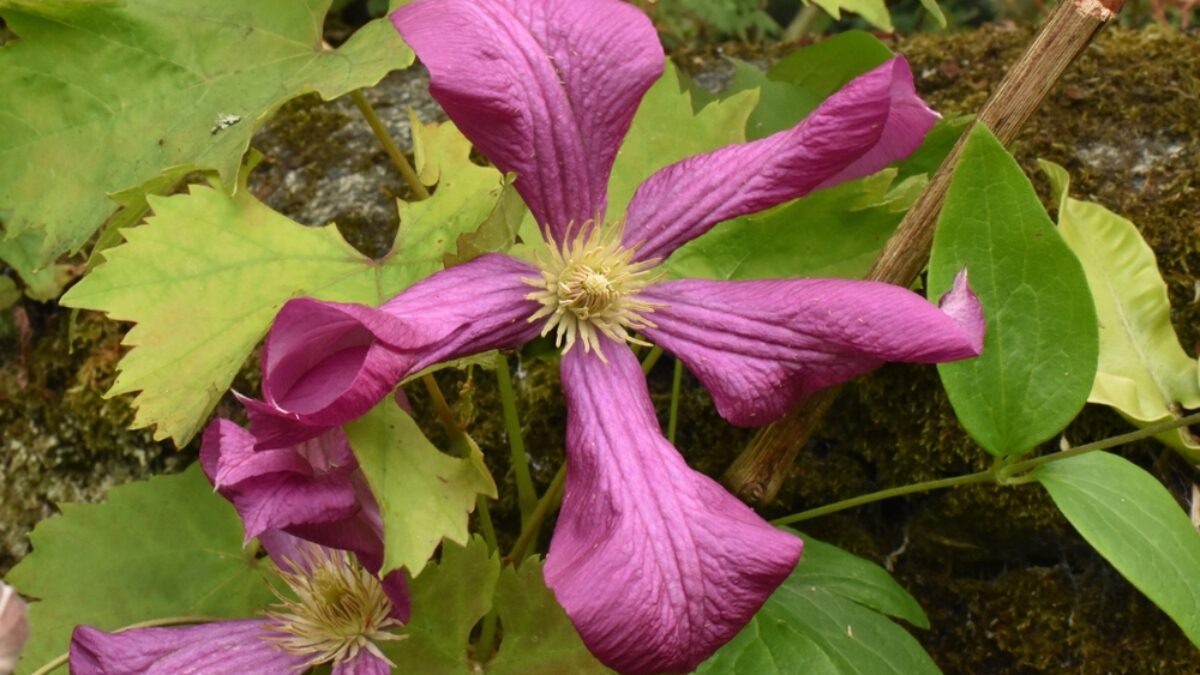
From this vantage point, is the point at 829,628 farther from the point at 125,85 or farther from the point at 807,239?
the point at 125,85

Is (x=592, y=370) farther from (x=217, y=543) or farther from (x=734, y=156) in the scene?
(x=217, y=543)

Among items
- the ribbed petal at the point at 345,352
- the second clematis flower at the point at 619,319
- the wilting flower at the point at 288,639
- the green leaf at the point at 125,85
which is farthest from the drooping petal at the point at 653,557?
the green leaf at the point at 125,85

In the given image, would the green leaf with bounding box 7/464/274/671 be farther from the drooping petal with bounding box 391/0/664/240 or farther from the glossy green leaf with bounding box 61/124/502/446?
the drooping petal with bounding box 391/0/664/240

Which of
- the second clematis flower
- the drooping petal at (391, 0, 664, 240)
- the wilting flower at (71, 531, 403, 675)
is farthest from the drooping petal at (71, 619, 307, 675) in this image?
the drooping petal at (391, 0, 664, 240)

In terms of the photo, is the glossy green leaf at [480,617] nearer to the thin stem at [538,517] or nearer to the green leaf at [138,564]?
the thin stem at [538,517]

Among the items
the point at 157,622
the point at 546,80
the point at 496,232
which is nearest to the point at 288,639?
the point at 157,622
